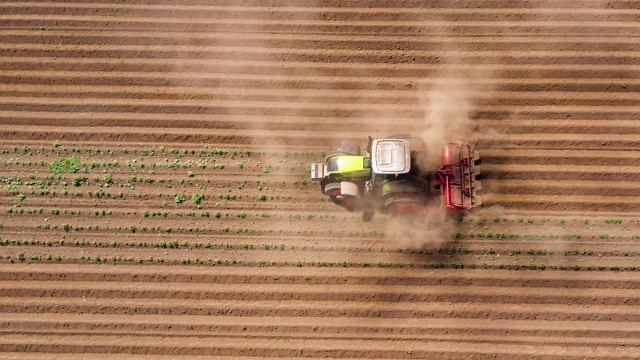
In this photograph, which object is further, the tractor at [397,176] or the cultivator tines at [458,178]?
the cultivator tines at [458,178]

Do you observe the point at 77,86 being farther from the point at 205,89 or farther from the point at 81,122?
the point at 205,89

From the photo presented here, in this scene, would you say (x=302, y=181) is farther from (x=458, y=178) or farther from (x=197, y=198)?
(x=458, y=178)

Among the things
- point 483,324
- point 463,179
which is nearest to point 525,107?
point 463,179

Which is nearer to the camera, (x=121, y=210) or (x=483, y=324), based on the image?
(x=483, y=324)

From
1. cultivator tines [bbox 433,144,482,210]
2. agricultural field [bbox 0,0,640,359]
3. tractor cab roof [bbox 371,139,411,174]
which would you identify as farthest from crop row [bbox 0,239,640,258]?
tractor cab roof [bbox 371,139,411,174]

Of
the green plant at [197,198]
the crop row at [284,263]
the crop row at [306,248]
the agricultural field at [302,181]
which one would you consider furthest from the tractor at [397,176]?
the green plant at [197,198]

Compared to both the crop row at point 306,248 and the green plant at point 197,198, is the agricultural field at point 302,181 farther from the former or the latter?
the green plant at point 197,198

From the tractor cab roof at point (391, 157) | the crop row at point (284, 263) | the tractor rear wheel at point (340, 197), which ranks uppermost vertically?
the tractor cab roof at point (391, 157)
